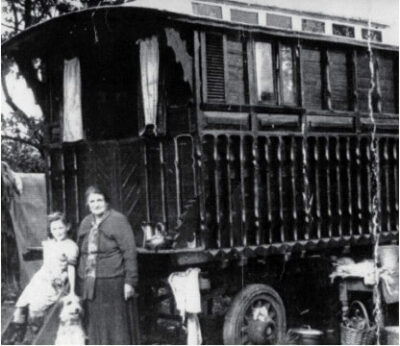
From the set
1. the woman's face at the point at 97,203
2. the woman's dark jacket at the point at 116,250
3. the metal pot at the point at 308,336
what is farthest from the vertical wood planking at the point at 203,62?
the metal pot at the point at 308,336

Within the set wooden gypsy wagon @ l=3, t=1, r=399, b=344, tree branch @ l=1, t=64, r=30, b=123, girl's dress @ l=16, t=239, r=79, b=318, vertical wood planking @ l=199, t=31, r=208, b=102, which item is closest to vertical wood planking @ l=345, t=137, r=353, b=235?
wooden gypsy wagon @ l=3, t=1, r=399, b=344

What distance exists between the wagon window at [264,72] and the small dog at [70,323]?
11.9 feet

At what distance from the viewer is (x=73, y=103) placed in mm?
10180

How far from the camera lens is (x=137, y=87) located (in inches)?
416

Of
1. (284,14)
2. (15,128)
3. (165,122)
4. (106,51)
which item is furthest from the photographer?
(15,128)

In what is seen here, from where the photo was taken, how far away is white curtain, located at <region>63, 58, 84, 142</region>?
400 inches

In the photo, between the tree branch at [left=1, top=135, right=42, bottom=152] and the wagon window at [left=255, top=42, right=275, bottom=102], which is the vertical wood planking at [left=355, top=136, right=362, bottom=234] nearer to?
the wagon window at [left=255, top=42, right=275, bottom=102]

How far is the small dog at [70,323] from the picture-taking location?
8.74 meters

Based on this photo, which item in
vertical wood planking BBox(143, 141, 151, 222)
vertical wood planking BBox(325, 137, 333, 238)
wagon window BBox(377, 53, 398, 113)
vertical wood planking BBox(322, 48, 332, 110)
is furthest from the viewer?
wagon window BBox(377, 53, 398, 113)

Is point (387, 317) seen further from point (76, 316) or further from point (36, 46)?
point (36, 46)

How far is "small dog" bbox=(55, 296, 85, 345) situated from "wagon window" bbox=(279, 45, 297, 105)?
398cm

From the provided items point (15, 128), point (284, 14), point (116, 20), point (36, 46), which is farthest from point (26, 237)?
point (284, 14)

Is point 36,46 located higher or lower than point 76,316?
higher

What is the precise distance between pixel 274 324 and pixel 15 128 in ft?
21.1
